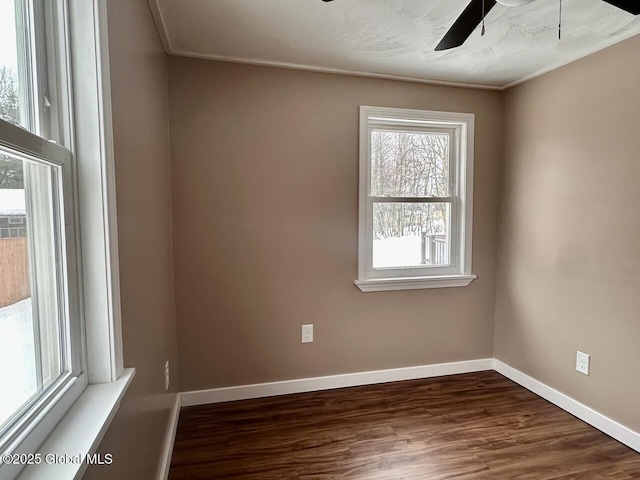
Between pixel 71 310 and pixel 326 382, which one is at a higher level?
pixel 71 310

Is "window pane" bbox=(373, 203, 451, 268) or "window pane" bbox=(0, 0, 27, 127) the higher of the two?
"window pane" bbox=(0, 0, 27, 127)

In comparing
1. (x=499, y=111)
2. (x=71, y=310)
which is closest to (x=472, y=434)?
(x=71, y=310)

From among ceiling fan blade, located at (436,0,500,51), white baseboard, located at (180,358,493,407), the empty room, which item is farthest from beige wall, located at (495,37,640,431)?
ceiling fan blade, located at (436,0,500,51)

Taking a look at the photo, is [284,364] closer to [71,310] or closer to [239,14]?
[71,310]

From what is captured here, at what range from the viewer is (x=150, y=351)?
1.49m

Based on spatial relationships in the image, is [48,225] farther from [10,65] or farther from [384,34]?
[384,34]

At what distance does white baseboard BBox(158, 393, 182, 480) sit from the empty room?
17 millimetres

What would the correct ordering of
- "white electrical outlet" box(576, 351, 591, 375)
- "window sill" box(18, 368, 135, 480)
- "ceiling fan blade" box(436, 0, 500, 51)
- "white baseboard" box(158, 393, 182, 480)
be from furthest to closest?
"white electrical outlet" box(576, 351, 591, 375) < "white baseboard" box(158, 393, 182, 480) < "ceiling fan blade" box(436, 0, 500, 51) < "window sill" box(18, 368, 135, 480)

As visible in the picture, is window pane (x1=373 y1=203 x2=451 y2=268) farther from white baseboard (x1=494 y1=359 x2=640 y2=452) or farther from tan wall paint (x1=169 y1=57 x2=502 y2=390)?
white baseboard (x1=494 y1=359 x2=640 y2=452)

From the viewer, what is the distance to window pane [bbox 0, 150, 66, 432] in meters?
0.68

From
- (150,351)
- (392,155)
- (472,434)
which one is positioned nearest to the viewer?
(150,351)

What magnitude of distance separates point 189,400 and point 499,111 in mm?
3145

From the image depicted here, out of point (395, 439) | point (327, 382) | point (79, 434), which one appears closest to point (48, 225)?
point (79, 434)

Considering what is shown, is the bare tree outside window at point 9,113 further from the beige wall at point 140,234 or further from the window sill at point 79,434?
the window sill at point 79,434
